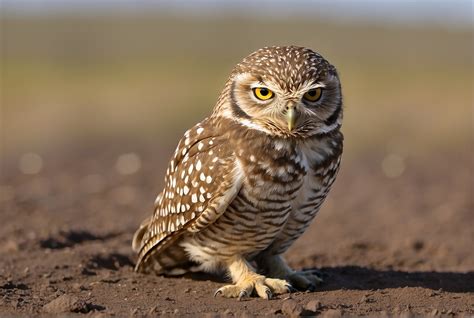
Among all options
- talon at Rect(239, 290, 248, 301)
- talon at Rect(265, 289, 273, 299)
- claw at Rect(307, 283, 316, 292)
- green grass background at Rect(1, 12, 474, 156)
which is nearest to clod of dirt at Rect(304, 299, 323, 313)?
talon at Rect(265, 289, 273, 299)

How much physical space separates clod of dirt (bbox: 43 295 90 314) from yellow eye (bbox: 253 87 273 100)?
5.56ft

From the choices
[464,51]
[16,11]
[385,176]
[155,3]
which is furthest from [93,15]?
[385,176]

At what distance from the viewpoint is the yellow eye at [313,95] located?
17.9 feet

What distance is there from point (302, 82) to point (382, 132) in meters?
12.0

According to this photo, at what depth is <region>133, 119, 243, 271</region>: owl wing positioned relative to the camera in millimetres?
5504

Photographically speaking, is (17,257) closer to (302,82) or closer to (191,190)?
(191,190)

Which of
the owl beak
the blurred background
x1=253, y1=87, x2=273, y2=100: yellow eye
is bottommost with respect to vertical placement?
the blurred background

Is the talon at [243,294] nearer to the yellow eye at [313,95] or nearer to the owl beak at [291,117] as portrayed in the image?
the owl beak at [291,117]

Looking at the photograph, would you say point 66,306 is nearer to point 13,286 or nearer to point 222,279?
point 13,286

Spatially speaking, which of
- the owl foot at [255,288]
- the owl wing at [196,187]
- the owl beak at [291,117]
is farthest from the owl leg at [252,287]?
the owl beak at [291,117]

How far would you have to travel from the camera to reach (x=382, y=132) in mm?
17141

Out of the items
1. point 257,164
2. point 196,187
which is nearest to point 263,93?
point 257,164

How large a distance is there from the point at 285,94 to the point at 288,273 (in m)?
1.53

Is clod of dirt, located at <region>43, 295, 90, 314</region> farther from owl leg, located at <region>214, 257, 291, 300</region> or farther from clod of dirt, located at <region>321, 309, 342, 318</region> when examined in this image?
clod of dirt, located at <region>321, 309, 342, 318</region>
